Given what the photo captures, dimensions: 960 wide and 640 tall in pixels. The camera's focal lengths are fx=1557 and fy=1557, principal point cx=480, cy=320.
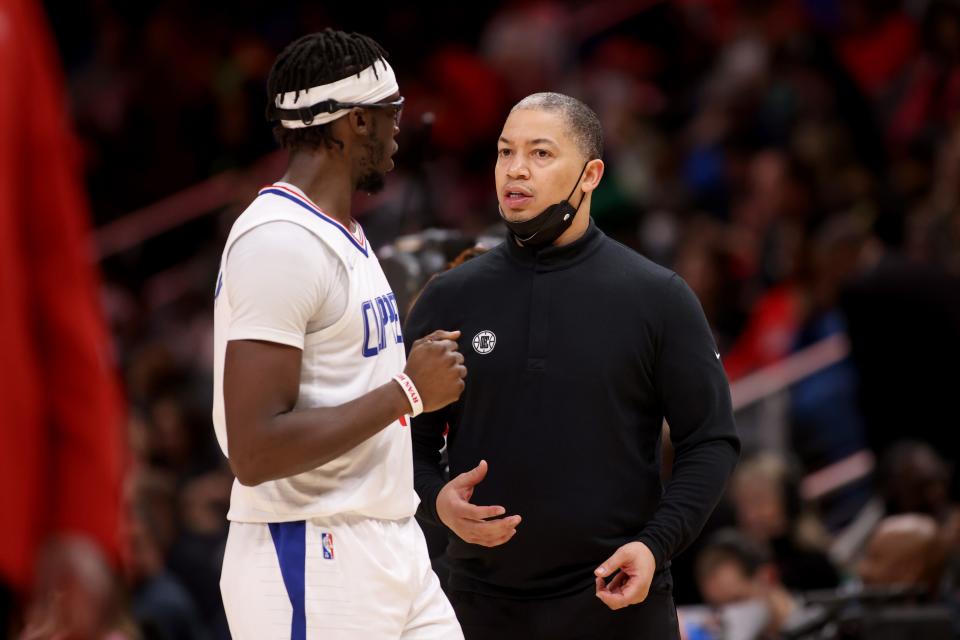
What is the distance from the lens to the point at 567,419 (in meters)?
3.70

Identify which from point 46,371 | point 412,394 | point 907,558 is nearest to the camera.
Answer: point 46,371

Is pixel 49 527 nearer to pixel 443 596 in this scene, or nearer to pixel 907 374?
pixel 443 596

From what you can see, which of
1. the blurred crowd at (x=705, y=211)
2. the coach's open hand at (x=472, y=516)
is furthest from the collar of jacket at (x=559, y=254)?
the blurred crowd at (x=705, y=211)

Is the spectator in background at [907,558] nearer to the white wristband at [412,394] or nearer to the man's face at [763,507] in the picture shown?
the man's face at [763,507]

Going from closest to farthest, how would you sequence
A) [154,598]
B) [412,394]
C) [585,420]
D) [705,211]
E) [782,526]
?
[412,394]
[585,420]
[782,526]
[154,598]
[705,211]

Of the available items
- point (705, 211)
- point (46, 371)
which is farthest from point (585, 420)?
point (705, 211)

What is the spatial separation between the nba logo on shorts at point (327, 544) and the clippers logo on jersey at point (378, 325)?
0.39 meters

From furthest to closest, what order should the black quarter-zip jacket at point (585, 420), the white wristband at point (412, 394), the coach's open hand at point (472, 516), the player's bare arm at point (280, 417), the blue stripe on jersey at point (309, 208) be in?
the black quarter-zip jacket at point (585, 420), the coach's open hand at point (472, 516), the blue stripe on jersey at point (309, 208), the white wristband at point (412, 394), the player's bare arm at point (280, 417)

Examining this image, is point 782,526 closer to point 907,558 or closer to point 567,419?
point 907,558

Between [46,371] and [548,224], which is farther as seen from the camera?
[548,224]

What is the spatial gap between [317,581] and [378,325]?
0.56m

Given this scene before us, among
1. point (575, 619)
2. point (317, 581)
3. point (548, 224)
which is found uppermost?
point (548, 224)

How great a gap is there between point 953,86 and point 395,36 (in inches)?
160

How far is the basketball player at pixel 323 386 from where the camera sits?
3125mm
